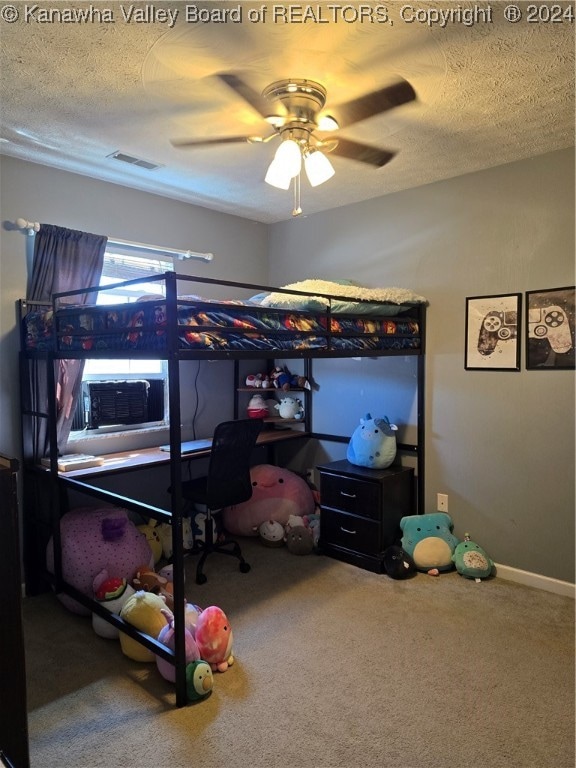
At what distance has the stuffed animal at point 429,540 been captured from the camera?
319 centimetres

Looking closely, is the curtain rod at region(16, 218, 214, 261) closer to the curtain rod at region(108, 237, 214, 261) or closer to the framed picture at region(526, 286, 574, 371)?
the curtain rod at region(108, 237, 214, 261)

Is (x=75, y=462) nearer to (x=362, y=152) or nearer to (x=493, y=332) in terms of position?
(x=362, y=152)

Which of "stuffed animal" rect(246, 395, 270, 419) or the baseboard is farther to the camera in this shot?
"stuffed animal" rect(246, 395, 270, 419)

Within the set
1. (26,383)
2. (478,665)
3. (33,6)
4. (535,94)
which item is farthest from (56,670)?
(535,94)

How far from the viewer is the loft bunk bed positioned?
209cm

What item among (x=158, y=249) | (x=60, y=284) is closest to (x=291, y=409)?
(x=158, y=249)

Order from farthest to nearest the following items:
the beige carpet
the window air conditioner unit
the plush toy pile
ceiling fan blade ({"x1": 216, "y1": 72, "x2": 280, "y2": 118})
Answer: the window air conditioner unit → the plush toy pile → ceiling fan blade ({"x1": 216, "y1": 72, "x2": 280, "y2": 118}) → the beige carpet

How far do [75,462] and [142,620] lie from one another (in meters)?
1.05

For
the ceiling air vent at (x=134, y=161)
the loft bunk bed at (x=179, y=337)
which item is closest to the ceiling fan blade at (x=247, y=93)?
the loft bunk bed at (x=179, y=337)

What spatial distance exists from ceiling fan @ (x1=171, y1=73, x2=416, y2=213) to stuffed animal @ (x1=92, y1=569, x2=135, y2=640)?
6.86ft

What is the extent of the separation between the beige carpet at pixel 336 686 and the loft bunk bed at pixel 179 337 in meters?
0.19

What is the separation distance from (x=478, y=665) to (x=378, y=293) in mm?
2068

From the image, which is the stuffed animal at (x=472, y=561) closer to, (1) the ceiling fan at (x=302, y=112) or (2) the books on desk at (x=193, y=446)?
(2) the books on desk at (x=193, y=446)

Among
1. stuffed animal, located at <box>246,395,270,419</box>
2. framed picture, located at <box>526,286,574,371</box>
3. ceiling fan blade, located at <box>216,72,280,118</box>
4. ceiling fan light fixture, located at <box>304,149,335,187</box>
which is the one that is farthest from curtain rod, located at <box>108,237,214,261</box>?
framed picture, located at <box>526,286,574,371</box>
